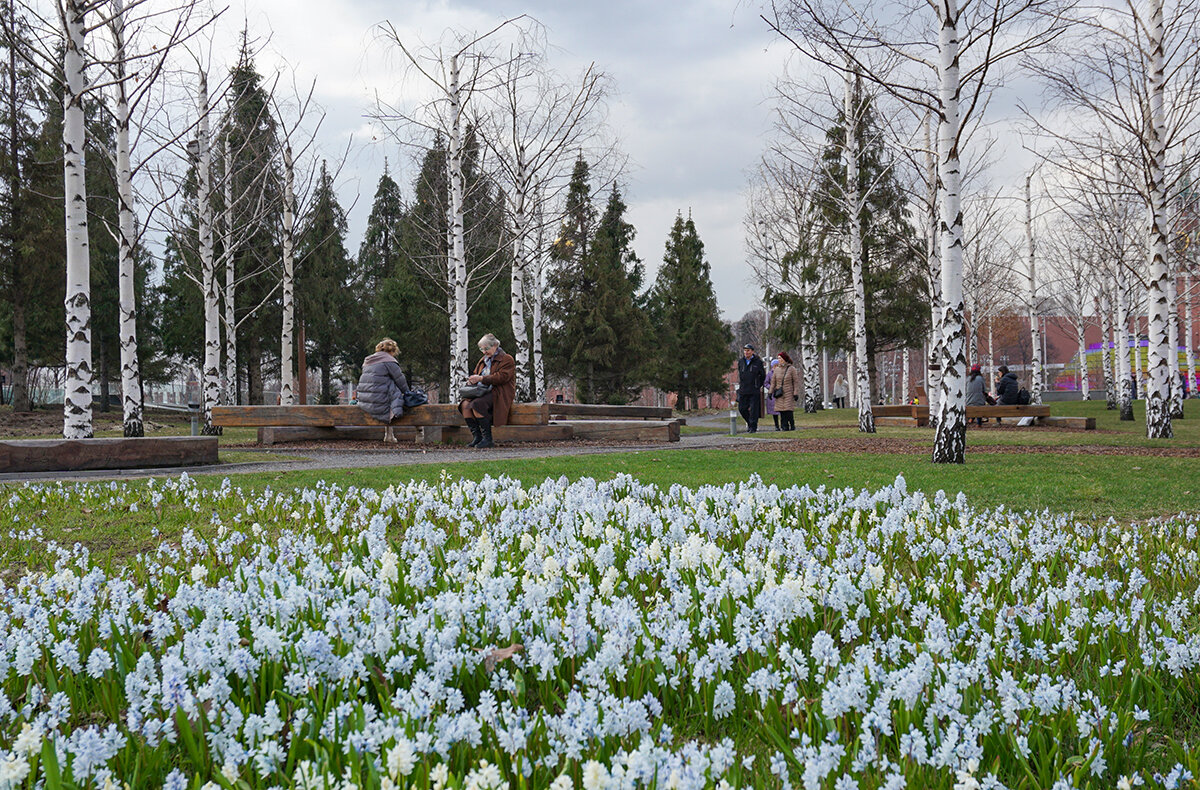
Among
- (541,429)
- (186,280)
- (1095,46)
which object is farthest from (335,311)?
(1095,46)

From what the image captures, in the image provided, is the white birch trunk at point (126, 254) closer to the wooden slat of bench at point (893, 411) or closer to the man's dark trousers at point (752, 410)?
the man's dark trousers at point (752, 410)

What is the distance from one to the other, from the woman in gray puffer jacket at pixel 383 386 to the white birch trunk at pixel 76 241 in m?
4.17

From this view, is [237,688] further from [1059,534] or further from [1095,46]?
[1095,46]

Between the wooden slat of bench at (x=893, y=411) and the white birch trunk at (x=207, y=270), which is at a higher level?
the white birch trunk at (x=207, y=270)

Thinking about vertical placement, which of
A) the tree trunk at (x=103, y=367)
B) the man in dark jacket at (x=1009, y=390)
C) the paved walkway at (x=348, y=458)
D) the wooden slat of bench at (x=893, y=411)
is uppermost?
the tree trunk at (x=103, y=367)

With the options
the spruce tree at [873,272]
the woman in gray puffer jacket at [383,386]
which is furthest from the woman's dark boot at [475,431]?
the spruce tree at [873,272]

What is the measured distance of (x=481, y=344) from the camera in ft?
43.4

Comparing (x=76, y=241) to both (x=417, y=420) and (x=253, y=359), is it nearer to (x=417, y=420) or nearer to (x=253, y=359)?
(x=417, y=420)

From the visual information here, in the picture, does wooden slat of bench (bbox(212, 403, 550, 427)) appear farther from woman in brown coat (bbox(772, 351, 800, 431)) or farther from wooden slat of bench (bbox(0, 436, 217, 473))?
woman in brown coat (bbox(772, 351, 800, 431))

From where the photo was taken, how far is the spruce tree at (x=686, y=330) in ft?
150

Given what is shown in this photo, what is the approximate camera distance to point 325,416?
14531 millimetres

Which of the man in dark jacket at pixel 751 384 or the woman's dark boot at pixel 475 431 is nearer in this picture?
the woman's dark boot at pixel 475 431

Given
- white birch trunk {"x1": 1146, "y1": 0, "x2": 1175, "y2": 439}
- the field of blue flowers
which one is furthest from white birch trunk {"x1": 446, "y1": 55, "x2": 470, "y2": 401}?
the field of blue flowers

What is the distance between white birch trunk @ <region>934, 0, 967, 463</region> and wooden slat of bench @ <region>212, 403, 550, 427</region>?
6.80 m
